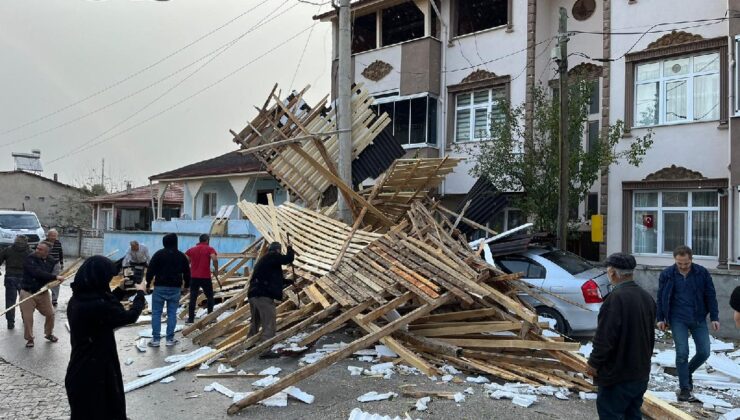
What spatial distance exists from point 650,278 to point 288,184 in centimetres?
821

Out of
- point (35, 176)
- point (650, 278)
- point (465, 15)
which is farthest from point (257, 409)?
point (35, 176)

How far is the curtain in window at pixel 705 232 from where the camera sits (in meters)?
12.8

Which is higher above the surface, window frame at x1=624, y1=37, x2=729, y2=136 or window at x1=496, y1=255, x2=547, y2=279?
window frame at x1=624, y1=37, x2=729, y2=136

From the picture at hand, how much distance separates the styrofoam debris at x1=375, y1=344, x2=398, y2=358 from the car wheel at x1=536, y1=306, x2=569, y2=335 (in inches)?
115

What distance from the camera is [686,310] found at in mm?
6262

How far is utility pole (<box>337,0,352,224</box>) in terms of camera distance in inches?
482

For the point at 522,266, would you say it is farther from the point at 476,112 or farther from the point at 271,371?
the point at 476,112

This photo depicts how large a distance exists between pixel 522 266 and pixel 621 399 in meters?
5.44

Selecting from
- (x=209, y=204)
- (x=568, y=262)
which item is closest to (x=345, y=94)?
(x=568, y=262)

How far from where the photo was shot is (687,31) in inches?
516

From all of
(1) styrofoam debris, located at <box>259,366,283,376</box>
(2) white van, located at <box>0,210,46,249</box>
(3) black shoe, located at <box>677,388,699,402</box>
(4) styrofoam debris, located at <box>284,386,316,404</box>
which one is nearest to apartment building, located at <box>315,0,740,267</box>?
(3) black shoe, located at <box>677,388,699,402</box>

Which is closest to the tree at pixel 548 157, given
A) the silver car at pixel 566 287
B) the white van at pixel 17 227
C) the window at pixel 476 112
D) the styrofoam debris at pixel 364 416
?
the window at pixel 476 112

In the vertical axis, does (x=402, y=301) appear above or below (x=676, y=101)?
below

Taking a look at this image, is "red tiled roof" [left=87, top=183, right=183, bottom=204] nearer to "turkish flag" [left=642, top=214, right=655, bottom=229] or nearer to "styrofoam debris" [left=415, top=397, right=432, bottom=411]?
"turkish flag" [left=642, top=214, right=655, bottom=229]
